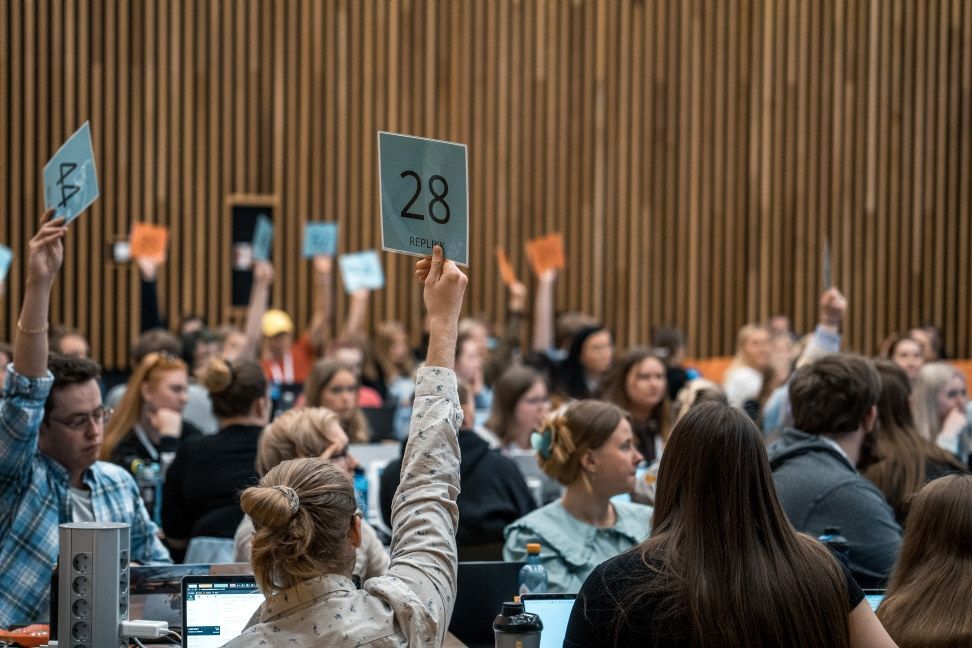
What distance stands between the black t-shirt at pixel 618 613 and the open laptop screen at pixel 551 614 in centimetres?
71

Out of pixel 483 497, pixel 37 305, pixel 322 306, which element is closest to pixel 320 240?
pixel 322 306

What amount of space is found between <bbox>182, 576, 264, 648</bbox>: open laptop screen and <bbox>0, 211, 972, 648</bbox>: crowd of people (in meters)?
0.31

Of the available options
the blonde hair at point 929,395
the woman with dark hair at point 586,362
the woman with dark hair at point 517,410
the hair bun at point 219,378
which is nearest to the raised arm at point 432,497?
the hair bun at point 219,378

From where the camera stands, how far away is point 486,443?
183 inches

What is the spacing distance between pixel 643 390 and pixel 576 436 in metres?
2.50

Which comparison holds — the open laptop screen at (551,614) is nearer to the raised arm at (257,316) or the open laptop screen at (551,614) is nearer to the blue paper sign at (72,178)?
the blue paper sign at (72,178)

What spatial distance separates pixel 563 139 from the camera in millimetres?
12906

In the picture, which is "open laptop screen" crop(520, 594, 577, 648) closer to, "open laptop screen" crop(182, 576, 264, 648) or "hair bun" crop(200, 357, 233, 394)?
"open laptop screen" crop(182, 576, 264, 648)

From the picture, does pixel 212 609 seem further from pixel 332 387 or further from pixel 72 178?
pixel 332 387

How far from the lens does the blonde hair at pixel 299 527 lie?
7.04 feet

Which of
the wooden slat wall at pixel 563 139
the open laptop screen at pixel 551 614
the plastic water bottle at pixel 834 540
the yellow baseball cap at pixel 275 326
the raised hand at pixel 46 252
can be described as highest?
the wooden slat wall at pixel 563 139

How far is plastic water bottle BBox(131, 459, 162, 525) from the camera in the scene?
4.80 metres

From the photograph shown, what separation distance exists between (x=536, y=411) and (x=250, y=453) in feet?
7.25

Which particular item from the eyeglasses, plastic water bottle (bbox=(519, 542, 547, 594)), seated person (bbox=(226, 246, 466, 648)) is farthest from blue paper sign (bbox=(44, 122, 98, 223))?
plastic water bottle (bbox=(519, 542, 547, 594))
